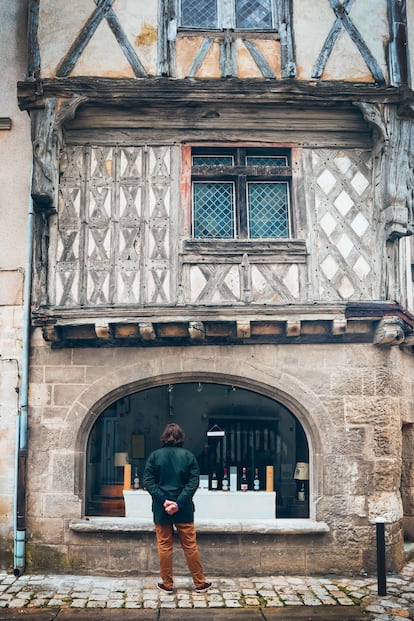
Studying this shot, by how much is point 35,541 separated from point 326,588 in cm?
327

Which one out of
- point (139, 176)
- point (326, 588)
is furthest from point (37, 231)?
point (326, 588)

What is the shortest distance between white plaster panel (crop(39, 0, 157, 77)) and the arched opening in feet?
13.0

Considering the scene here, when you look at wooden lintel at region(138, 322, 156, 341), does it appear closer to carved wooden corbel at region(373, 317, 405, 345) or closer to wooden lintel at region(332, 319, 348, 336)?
wooden lintel at region(332, 319, 348, 336)

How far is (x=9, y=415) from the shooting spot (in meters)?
8.14

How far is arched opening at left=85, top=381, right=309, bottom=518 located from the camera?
8602 mm

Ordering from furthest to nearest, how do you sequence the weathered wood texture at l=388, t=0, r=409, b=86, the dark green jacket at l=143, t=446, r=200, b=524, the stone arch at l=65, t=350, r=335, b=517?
the weathered wood texture at l=388, t=0, r=409, b=86 < the stone arch at l=65, t=350, r=335, b=517 < the dark green jacket at l=143, t=446, r=200, b=524

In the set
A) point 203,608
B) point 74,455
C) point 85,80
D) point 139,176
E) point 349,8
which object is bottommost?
point 203,608

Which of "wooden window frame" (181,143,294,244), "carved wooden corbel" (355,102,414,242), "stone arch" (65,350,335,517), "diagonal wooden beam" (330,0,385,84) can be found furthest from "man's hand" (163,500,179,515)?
"diagonal wooden beam" (330,0,385,84)

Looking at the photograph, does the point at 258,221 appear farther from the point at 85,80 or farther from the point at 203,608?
the point at 203,608

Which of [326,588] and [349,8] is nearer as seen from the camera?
[326,588]

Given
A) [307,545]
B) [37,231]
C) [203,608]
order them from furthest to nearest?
[37,231]
[307,545]
[203,608]

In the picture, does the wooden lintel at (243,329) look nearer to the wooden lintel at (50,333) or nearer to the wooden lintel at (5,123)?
the wooden lintel at (50,333)

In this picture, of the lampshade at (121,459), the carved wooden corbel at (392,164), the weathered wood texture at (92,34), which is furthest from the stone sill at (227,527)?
the weathered wood texture at (92,34)

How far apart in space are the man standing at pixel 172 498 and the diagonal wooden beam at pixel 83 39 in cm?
469
